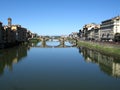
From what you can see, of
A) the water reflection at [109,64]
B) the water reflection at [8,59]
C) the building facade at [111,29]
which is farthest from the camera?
the building facade at [111,29]

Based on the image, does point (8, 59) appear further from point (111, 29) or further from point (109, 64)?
point (111, 29)

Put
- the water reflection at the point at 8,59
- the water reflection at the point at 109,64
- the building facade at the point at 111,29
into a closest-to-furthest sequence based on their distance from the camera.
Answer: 1. the water reflection at the point at 109,64
2. the water reflection at the point at 8,59
3. the building facade at the point at 111,29

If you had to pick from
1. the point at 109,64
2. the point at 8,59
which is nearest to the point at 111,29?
the point at 8,59

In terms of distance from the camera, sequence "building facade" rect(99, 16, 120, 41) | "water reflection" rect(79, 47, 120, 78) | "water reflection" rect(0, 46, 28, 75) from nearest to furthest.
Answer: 1. "water reflection" rect(79, 47, 120, 78)
2. "water reflection" rect(0, 46, 28, 75)
3. "building facade" rect(99, 16, 120, 41)

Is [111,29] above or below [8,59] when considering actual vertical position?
above

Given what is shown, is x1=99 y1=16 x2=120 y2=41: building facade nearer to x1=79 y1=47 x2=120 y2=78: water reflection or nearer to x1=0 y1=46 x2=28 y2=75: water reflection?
x1=79 y1=47 x2=120 y2=78: water reflection

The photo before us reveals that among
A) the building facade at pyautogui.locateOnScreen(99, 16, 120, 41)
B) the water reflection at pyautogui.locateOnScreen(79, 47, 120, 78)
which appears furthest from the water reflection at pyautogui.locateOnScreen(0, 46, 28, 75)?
the building facade at pyautogui.locateOnScreen(99, 16, 120, 41)

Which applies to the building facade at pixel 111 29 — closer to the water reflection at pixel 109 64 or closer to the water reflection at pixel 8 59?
the water reflection at pixel 109 64

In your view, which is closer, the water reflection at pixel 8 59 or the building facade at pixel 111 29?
the water reflection at pixel 8 59

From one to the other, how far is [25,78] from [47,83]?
2.70 m

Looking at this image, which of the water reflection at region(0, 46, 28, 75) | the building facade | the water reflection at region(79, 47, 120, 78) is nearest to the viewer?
the water reflection at region(79, 47, 120, 78)

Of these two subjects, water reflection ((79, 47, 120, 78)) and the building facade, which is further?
the building facade

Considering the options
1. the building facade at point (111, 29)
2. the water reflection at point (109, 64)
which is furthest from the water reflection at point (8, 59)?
the building facade at point (111, 29)

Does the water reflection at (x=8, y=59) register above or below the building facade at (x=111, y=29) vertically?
below
